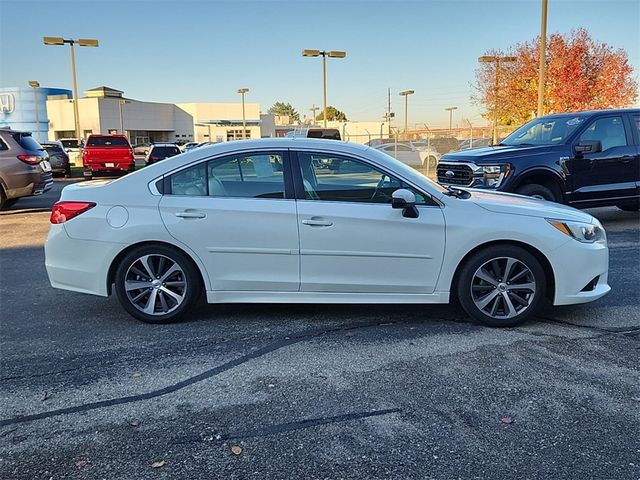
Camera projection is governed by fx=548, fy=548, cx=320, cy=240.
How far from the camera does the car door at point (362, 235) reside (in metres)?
4.60

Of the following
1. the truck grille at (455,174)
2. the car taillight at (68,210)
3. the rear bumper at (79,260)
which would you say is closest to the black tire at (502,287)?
the rear bumper at (79,260)

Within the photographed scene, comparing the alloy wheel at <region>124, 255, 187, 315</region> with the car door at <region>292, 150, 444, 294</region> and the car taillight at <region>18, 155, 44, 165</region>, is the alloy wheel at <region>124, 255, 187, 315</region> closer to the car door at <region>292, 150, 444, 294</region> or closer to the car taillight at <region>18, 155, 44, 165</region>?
the car door at <region>292, 150, 444, 294</region>

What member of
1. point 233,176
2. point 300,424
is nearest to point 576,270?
point 300,424

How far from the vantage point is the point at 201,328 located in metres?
4.79

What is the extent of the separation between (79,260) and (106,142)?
1912 centimetres

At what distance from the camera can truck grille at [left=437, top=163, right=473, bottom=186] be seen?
29.9 feet

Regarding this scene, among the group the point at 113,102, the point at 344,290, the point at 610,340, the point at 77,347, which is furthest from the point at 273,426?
the point at 113,102

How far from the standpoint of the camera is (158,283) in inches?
189

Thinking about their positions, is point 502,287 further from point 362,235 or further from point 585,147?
point 585,147

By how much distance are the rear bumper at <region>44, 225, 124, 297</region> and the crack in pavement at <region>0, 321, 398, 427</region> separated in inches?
59.9

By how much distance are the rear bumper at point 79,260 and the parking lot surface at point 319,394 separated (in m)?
0.40

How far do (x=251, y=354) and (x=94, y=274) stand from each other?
166 centimetres

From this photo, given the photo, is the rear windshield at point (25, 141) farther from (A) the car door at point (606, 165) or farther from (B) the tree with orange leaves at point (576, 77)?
(B) the tree with orange leaves at point (576, 77)

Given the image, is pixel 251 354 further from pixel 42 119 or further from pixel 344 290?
pixel 42 119
